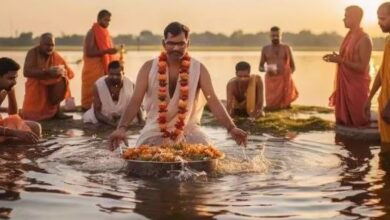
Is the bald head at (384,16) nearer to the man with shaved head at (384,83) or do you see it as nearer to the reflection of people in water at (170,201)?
the man with shaved head at (384,83)

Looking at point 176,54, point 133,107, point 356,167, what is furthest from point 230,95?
point 133,107

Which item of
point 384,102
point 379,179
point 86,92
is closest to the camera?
point 379,179

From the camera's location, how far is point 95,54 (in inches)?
528

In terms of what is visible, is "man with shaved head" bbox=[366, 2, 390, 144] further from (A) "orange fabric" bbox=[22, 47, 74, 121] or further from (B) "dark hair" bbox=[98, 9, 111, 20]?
(B) "dark hair" bbox=[98, 9, 111, 20]

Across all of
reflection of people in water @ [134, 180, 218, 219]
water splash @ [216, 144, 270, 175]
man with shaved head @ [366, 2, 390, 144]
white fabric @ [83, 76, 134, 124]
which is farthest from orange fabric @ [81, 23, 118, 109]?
reflection of people in water @ [134, 180, 218, 219]

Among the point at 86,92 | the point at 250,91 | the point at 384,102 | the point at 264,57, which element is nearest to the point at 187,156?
the point at 384,102

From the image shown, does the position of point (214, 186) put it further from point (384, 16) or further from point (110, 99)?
point (110, 99)

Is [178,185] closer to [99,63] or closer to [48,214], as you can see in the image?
[48,214]

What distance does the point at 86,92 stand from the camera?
13516 millimetres

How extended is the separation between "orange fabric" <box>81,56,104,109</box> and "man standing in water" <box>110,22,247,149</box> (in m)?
6.49

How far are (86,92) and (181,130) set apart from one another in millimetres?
6799

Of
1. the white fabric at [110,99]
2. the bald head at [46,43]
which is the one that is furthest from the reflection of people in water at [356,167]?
the bald head at [46,43]

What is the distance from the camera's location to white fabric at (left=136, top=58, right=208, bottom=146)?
7043mm

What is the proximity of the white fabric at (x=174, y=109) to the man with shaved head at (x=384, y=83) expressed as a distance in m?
2.24
